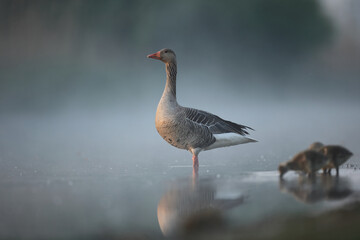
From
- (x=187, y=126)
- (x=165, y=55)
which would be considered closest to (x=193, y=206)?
(x=187, y=126)

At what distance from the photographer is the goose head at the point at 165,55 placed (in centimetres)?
670

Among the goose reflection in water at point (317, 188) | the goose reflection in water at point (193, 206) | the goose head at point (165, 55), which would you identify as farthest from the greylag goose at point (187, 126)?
the goose reflection in water at point (317, 188)

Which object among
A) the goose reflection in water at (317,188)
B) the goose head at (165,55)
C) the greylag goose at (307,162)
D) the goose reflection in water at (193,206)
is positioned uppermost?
the goose head at (165,55)

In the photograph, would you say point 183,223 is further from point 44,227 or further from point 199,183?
point 199,183

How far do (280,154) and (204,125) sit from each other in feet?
8.31

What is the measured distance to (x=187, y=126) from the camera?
6.29 m

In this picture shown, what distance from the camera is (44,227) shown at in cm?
287

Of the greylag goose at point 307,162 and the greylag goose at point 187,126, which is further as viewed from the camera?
the greylag goose at point 187,126

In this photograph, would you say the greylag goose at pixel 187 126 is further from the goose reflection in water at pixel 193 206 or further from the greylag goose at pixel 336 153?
the greylag goose at pixel 336 153

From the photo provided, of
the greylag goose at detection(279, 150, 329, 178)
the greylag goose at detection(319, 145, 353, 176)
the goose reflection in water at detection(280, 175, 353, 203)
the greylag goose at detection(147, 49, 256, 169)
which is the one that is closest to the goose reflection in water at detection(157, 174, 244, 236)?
the goose reflection in water at detection(280, 175, 353, 203)

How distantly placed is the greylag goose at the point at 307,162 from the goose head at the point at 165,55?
2900mm

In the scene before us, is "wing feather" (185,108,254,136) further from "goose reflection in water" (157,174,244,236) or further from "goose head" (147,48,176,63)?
"goose reflection in water" (157,174,244,236)

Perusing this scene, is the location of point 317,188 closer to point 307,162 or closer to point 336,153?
point 307,162

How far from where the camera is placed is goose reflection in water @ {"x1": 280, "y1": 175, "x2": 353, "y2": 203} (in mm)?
3695
